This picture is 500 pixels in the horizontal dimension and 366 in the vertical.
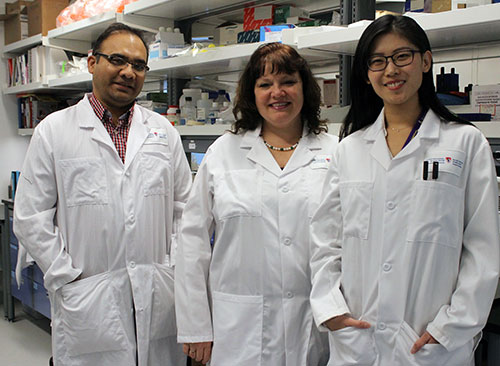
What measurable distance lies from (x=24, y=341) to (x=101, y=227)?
7.86ft

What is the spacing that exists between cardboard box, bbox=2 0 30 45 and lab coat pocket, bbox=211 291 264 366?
12.5 ft

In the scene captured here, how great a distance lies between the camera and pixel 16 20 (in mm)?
4562

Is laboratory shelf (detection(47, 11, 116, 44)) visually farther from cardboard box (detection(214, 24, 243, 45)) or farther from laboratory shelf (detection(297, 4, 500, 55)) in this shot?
laboratory shelf (detection(297, 4, 500, 55))

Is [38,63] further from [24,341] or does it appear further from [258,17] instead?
[258,17]

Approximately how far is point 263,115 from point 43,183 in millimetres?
867

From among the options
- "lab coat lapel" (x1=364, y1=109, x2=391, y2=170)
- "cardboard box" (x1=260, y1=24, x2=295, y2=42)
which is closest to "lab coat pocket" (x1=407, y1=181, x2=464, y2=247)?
"lab coat lapel" (x1=364, y1=109, x2=391, y2=170)

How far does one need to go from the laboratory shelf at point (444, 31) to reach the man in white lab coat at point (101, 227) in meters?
0.73

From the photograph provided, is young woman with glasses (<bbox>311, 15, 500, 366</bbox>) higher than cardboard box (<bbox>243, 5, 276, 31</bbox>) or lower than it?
lower

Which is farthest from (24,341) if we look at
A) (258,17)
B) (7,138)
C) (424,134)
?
(424,134)

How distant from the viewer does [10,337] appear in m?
3.83

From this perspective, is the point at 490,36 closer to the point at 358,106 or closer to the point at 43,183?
the point at 358,106

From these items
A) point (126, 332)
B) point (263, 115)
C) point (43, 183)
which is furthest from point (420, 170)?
point (43, 183)

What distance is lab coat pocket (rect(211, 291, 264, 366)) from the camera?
5.33ft

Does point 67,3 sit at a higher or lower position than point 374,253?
higher
